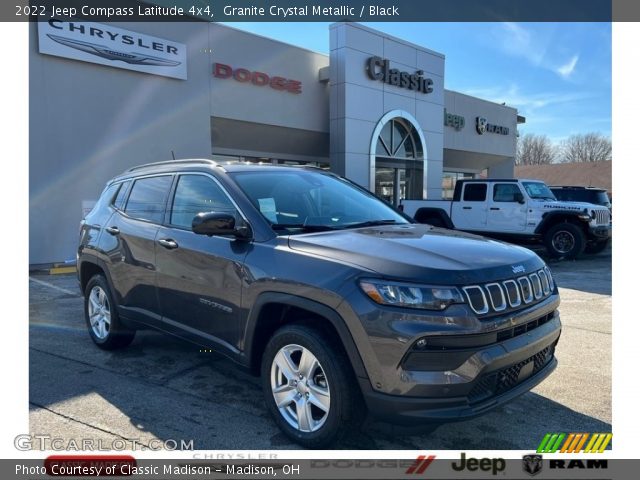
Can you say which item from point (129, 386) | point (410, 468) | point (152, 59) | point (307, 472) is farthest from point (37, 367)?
point (152, 59)

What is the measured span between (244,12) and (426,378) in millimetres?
10121

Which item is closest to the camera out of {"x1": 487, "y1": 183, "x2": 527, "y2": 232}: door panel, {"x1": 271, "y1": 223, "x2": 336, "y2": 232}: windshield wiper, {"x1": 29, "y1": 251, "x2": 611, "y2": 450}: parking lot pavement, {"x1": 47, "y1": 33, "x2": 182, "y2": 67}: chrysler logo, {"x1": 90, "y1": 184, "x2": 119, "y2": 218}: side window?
{"x1": 29, "y1": 251, "x2": 611, "y2": 450}: parking lot pavement

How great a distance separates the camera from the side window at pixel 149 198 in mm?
4469

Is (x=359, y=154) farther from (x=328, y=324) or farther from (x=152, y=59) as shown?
(x=328, y=324)

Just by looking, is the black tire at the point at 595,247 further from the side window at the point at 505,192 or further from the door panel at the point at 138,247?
the door panel at the point at 138,247

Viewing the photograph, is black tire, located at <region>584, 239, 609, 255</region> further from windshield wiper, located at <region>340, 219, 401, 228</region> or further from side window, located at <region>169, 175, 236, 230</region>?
side window, located at <region>169, 175, 236, 230</region>

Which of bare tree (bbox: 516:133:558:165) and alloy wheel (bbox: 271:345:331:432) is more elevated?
bare tree (bbox: 516:133:558:165)

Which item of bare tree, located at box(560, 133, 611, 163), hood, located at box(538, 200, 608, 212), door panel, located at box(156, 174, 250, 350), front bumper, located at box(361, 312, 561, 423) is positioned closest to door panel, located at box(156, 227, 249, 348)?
door panel, located at box(156, 174, 250, 350)

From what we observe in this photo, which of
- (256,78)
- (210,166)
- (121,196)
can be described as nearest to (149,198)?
(121,196)

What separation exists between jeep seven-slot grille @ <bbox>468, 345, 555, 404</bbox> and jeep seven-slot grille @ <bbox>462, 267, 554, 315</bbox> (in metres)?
0.36

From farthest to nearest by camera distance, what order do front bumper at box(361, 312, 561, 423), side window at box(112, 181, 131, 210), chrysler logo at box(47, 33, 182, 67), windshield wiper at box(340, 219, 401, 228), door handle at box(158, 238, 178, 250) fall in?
chrysler logo at box(47, 33, 182, 67), side window at box(112, 181, 131, 210), door handle at box(158, 238, 178, 250), windshield wiper at box(340, 219, 401, 228), front bumper at box(361, 312, 561, 423)

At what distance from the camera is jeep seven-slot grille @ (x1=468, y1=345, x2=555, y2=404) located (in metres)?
2.80

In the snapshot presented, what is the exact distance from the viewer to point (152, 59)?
12523mm

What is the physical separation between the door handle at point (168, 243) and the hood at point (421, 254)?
121cm
